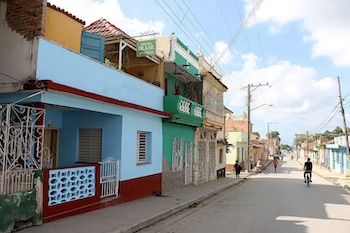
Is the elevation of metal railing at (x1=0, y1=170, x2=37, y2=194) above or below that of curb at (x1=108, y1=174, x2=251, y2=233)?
above

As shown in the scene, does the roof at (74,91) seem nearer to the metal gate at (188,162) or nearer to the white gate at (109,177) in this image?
the white gate at (109,177)

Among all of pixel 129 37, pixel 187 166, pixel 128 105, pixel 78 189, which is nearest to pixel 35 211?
pixel 78 189

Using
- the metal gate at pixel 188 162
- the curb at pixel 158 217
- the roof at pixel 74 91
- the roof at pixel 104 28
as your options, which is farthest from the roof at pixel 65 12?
the metal gate at pixel 188 162

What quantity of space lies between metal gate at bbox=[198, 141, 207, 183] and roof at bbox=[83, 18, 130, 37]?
9.23 m

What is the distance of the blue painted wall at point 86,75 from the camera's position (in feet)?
26.0

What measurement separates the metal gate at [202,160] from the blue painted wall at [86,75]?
7920mm

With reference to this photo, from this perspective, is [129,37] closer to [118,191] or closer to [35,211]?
[118,191]

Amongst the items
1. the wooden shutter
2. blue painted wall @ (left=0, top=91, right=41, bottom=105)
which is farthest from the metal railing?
the wooden shutter

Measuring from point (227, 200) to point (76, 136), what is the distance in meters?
6.85

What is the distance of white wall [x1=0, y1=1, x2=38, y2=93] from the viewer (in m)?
7.65

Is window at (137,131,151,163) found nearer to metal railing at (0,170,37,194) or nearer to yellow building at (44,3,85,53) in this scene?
yellow building at (44,3,85,53)

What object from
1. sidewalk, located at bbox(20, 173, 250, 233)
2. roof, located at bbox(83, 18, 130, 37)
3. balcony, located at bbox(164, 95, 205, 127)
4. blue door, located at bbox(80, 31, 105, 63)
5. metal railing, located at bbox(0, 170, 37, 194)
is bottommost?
sidewalk, located at bbox(20, 173, 250, 233)

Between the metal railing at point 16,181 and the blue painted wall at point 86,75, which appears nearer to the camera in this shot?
the metal railing at point 16,181

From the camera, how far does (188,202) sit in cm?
1238
